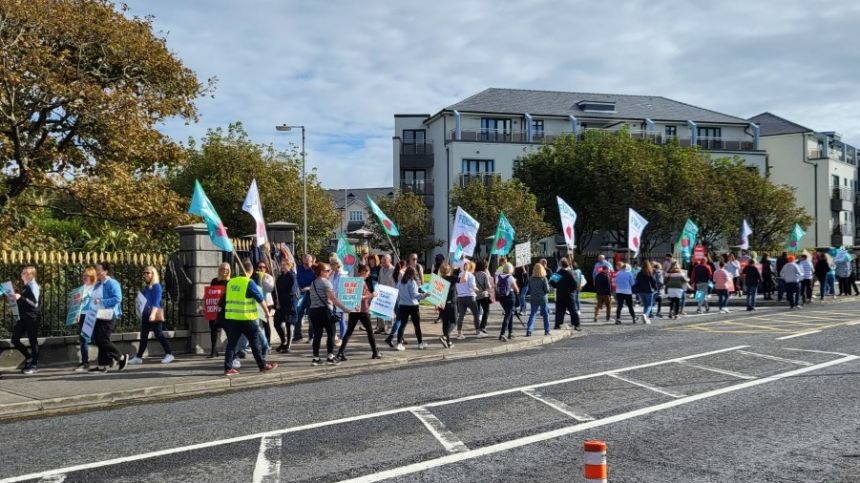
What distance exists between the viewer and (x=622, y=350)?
522 inches

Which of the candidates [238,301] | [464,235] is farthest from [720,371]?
[464,235]

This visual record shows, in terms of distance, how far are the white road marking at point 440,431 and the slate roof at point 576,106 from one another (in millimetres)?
46279

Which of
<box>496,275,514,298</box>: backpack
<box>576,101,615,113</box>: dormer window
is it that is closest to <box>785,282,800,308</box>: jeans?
<box>496,275,514,298</box>: backpack

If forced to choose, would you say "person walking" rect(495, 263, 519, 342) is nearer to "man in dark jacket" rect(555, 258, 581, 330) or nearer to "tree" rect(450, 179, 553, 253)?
"man in dark jacket" rect(555, 258, 581, 330)

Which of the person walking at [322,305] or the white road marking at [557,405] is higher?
the person walking at [322,305]

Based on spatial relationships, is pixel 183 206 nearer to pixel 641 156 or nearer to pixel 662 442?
pixel 662 442

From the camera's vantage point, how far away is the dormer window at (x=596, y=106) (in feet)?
192

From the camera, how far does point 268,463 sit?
612cm

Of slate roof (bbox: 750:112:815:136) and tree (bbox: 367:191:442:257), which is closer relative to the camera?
tree (bbox: 367:191:442:257)

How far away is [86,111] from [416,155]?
3951 centimetres

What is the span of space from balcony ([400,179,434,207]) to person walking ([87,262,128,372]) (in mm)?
43922

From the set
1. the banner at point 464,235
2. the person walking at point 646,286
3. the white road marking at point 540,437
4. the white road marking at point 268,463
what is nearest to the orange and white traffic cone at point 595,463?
the white road marking at point 540,437

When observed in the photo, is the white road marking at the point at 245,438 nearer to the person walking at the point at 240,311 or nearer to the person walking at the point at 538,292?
the person walking at the point at 240,311

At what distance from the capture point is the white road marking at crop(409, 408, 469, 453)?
21.5 ft
